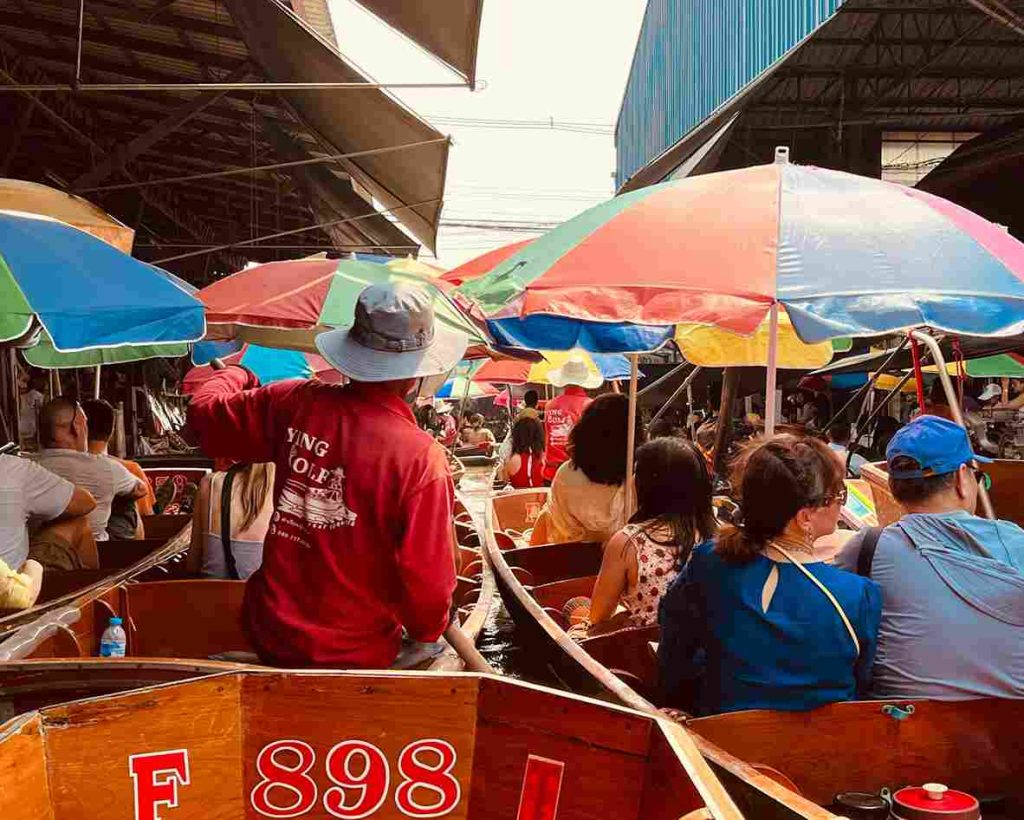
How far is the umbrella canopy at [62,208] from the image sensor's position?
5.64 metres

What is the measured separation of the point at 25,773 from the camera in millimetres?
2240

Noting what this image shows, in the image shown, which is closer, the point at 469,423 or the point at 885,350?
the point at 885,350

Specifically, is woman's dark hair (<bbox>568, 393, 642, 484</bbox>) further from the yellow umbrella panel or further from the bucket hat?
the bucket hat

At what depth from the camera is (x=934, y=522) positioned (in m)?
2.99

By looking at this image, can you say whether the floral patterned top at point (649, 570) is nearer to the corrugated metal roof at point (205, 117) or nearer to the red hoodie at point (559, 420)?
the corrugated metal roof at point (205, 117)

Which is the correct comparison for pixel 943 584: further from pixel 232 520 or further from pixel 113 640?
pixel 113 640

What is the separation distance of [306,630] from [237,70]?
27.1 feet

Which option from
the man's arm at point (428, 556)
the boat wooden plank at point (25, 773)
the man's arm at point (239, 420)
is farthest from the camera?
the man's arm at point (239, 420)

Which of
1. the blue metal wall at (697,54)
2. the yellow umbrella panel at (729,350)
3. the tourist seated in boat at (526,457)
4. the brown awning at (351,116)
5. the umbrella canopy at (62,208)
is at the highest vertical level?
the blue metal wall at (697,54)

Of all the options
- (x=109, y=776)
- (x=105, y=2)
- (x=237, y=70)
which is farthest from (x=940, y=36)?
(x=109, y=776)

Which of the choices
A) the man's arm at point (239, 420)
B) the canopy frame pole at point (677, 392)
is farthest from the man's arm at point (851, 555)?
the canopy frame pole at point (677, 392)

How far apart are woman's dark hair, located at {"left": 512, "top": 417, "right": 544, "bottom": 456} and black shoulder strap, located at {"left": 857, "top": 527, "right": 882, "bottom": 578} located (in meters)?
7.93

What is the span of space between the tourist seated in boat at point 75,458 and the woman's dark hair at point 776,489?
371 centimetres

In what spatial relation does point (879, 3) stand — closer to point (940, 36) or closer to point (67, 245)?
point (940, 36)
